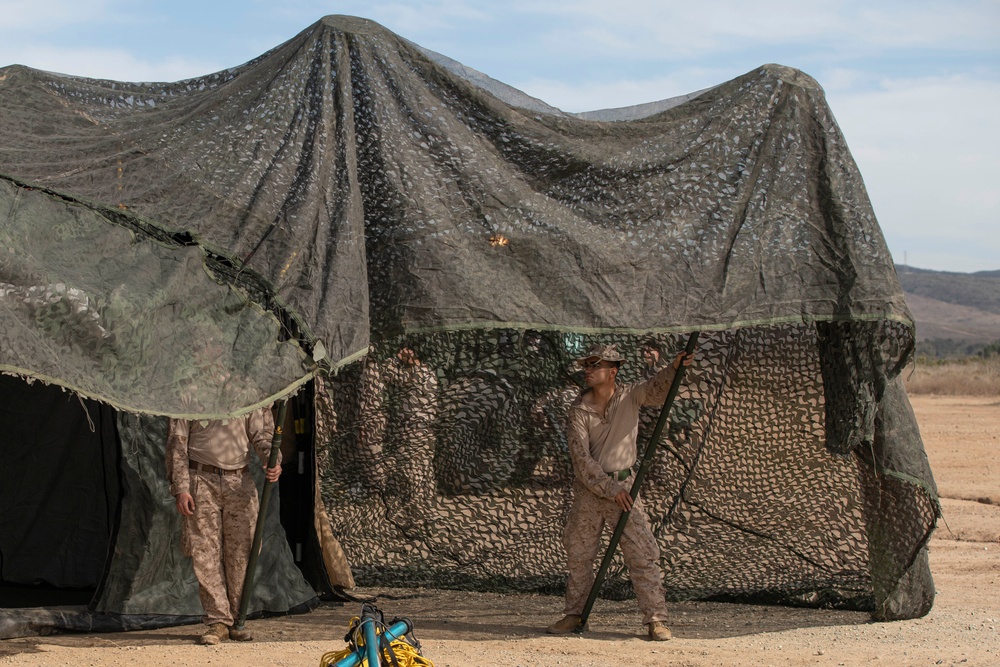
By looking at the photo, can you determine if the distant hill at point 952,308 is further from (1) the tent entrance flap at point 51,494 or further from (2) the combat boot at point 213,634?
(2) the combat boot at point 213,634

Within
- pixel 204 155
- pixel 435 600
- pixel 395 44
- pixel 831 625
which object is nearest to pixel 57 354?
pixel 204 155

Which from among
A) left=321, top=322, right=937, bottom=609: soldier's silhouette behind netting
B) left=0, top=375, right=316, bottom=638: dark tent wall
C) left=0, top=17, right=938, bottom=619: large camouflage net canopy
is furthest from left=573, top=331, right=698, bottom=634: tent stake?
left=0, top=375, right=316, bottom=638: dark tent wall

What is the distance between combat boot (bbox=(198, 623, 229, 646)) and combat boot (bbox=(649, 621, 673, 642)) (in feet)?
6.32

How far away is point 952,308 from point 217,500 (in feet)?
266

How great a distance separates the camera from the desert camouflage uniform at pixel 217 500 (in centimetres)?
555

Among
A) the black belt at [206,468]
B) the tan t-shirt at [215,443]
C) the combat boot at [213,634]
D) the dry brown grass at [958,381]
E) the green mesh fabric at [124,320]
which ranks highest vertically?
the green mesh fabric at [124,320]

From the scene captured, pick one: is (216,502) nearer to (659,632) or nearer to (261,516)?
(261,516)

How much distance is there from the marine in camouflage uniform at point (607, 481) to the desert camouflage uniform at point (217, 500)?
1.46m

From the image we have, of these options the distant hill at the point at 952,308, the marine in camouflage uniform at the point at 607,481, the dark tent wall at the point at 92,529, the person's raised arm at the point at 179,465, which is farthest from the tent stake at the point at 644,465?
the distant hill at the point at 952,308

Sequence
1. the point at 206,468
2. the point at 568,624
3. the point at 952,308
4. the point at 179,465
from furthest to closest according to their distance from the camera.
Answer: the point at 952,308, the point at 568,624, the point at 206,468, the point at 179,465

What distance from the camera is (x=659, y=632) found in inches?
226

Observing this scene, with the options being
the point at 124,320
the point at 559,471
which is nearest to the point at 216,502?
the point at 124,320

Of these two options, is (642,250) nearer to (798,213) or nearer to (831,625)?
(798,213)

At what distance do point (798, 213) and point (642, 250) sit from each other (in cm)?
71
